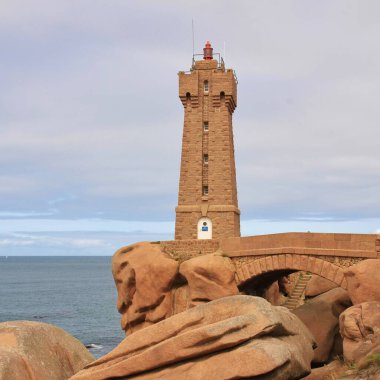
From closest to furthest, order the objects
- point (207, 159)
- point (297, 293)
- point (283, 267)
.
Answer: point (283, 267) → point (297, 293) → point (207, 159)

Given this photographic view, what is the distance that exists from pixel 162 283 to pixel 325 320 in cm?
869

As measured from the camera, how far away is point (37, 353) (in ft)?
52.9

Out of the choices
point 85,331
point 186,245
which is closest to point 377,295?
point 186,245

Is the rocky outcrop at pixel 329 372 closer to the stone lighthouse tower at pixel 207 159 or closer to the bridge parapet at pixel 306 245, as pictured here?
the bridge parapet at pixel 306 245

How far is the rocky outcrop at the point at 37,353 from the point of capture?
1515 cm

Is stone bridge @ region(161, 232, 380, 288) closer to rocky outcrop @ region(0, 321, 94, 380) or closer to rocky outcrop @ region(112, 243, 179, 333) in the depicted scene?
rocky outcrop @ region(112, 243, 179, 333)

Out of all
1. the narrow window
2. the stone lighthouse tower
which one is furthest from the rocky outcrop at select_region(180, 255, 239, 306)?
the narrow window

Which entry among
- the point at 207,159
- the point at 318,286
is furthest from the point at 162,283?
the point at 207,159

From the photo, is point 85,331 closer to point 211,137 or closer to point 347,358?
point 211,137

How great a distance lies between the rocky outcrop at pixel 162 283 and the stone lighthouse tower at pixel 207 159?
227 inches

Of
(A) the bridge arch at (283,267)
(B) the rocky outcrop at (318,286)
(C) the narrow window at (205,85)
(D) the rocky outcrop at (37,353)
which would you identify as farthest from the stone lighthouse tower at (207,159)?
(D) the rocky outcrop at (37,353)

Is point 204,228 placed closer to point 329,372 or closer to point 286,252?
point 286,252

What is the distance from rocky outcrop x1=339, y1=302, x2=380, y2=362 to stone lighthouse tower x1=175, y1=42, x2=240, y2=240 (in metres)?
16.8

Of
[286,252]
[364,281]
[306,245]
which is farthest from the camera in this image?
[286,252]
